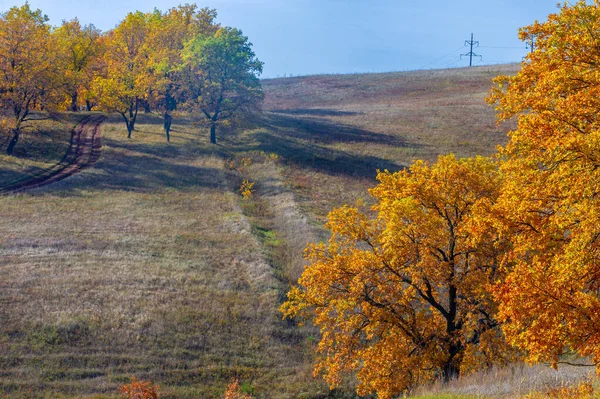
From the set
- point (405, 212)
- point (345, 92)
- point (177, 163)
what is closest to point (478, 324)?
point (405, 212)

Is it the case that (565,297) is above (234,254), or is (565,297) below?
above

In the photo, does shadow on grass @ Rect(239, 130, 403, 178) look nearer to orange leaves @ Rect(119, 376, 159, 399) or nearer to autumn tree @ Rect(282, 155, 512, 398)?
autumn tree @ Rect(282, 155, 512, 398)

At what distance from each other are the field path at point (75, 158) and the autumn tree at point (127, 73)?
5.10m

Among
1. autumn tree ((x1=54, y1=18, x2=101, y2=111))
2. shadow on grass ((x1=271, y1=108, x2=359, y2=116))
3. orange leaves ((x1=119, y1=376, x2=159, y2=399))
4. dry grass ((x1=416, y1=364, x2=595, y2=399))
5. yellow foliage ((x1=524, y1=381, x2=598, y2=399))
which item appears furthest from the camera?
shadow on grass ((x1=271, y1=108, x2=359, y2=116))

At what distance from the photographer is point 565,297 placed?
11.8 m

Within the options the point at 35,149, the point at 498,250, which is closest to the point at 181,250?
the point at 498,250

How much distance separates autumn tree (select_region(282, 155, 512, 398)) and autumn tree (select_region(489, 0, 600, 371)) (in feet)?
23.3

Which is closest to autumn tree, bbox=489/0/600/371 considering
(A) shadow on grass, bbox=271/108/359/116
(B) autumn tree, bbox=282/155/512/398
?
(B) autumn tree, bbox=282/155/512/398

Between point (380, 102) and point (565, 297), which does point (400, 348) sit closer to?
point (565, 297)

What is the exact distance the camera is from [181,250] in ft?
125

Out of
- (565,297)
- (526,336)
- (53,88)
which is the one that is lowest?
(526,336)

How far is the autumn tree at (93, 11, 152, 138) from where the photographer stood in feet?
223

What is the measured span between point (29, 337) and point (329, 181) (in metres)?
38.1

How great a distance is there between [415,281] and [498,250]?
361cm
